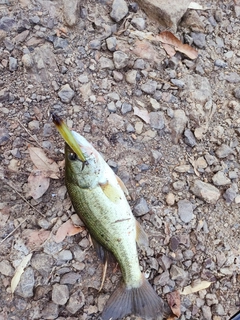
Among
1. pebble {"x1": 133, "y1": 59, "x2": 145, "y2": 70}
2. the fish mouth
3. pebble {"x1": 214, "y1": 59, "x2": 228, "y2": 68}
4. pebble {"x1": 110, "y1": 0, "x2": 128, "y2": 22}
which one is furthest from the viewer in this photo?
pebble {"x1": 214, "y1": 59, "x2": 228, "y2": 68}

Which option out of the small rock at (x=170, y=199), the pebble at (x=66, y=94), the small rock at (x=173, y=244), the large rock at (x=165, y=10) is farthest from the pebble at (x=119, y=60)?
the small rock at (x=173, y=244)

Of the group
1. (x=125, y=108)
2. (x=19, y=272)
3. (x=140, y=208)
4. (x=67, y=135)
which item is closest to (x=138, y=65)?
(x=125, y=108)

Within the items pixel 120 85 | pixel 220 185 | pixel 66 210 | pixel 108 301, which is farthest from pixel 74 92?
pixel 108 301

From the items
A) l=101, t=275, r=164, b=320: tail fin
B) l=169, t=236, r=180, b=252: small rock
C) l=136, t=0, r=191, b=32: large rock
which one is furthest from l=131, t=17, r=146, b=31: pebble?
l=101, t=275, r=164, b=320: tail fin

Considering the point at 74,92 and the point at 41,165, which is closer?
the point at 41,165

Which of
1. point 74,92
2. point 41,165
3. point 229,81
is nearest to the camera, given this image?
point 41,165

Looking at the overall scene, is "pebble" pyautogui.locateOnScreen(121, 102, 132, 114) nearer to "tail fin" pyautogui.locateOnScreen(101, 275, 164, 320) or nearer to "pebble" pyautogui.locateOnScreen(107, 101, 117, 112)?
"pebble" pyautogui.locateOnScreen(107, 101, 117, 112)

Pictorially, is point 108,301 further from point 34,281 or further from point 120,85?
point 120,85
